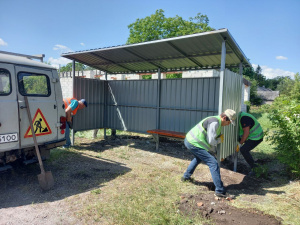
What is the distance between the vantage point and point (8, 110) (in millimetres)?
3904

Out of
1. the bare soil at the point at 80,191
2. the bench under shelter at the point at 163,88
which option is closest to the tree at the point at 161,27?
the bench under shelter at the point at 163,88

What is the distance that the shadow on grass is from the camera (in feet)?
13.0

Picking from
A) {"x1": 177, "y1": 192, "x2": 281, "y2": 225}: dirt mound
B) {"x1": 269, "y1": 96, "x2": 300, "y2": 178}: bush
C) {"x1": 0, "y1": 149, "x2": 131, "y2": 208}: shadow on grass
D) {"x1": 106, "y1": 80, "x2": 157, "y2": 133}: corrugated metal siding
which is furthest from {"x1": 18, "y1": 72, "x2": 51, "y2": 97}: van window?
{"x1": 269, "y1": 96, "x2": 300, "y2": 178}: bush

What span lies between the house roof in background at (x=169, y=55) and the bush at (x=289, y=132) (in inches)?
72.9

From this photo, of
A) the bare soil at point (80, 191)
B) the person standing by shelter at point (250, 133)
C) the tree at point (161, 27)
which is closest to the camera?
the bare soil at point (80, 191)

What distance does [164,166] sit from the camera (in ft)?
19.7

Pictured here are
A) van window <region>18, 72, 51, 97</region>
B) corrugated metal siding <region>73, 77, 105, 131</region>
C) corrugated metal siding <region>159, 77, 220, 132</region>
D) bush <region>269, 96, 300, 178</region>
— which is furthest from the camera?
corrugated metal siding <region>73, 77, 105, 131</region>

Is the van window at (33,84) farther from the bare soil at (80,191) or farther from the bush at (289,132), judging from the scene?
the bush at (289,132)

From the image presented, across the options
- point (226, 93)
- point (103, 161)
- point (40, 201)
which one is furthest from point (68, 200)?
point (226, 93)

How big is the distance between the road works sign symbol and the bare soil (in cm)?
110

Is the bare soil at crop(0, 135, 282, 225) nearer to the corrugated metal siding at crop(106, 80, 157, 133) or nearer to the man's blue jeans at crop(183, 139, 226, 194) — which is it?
the man's blue jeans at crop(183, 139, 226, 194)

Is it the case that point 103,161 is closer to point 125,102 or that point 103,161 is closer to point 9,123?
point 9,123

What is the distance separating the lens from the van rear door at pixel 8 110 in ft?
12.5

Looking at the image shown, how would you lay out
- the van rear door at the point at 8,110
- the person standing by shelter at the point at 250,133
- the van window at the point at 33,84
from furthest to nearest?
1. the person standing by shelter at the point at 250,133
2. the van window at the point at 33,84
3. the van rear door at the point at 8,110
